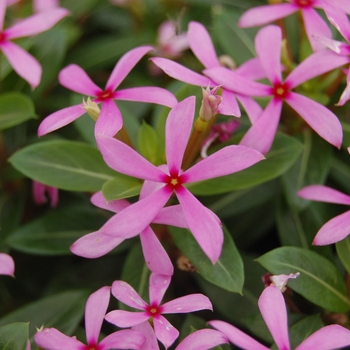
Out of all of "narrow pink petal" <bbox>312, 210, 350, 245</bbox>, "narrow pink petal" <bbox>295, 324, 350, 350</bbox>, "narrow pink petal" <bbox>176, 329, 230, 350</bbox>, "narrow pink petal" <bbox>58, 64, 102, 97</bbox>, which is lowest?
"narrow pink petal" <bbox>176, 329, 230, 350</bbox>

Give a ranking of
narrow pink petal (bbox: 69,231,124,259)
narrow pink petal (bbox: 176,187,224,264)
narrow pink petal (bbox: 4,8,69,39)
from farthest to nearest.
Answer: narrow pink petal (bbox: 4,8,69,39)
narrow pink petal (bbox: 69,231,124,259)
narrow pink petal (bbox: 176,187,224,264)

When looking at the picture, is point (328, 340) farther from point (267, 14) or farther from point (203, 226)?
point (267, 14)

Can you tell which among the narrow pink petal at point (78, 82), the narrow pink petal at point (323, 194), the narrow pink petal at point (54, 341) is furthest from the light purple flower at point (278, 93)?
the narrow pink petal at point (54, 341)

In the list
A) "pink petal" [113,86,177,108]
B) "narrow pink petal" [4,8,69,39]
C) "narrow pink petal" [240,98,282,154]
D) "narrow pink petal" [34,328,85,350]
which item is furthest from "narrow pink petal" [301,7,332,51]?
"narrow pink petal" [34,328,85,350]

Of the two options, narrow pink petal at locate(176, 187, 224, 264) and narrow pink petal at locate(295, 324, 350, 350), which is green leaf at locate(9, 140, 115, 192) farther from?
narrow pink petal at locate(295, 324, 350, 350)

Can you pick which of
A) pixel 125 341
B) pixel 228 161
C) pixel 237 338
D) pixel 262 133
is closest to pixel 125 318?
pixel 125 341

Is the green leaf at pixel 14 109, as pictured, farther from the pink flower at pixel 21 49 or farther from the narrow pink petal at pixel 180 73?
the narrow pink petal at pixel 180 73

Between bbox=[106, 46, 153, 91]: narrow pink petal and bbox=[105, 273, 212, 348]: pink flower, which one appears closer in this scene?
bbox=[105, 273, 212, 348]: pink flower
